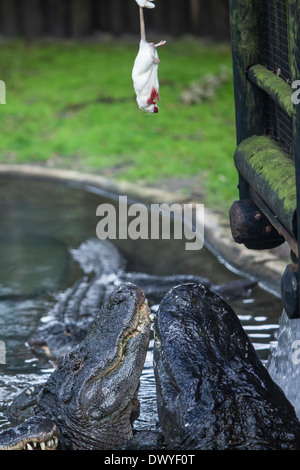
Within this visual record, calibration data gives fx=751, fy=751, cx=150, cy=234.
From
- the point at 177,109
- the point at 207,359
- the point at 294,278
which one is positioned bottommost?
the point at 177,109

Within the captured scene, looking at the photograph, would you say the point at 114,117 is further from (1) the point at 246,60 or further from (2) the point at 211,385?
(2) the point at 211,385

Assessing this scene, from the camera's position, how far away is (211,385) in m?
3.38

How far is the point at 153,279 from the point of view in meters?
6.50

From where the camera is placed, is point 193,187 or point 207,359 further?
point 193,187

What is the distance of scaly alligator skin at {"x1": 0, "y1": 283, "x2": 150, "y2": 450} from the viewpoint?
3.75 meters

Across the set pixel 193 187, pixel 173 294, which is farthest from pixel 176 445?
pixel 193 187

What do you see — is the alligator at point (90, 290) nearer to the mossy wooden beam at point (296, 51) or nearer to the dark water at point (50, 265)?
the dark water at point (50, 265)

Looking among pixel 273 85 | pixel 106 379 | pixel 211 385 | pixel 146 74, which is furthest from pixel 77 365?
pixel 273 85

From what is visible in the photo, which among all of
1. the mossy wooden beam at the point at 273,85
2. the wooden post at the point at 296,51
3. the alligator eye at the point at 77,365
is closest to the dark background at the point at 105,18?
the mossy wooden beam at the point at 273,85

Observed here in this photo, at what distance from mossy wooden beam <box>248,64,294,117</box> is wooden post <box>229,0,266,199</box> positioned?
7 cm

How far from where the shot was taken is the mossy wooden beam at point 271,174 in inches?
132

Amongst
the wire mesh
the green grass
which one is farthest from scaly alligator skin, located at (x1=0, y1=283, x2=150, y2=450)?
the green grass

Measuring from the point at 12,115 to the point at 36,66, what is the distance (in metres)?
3.06
